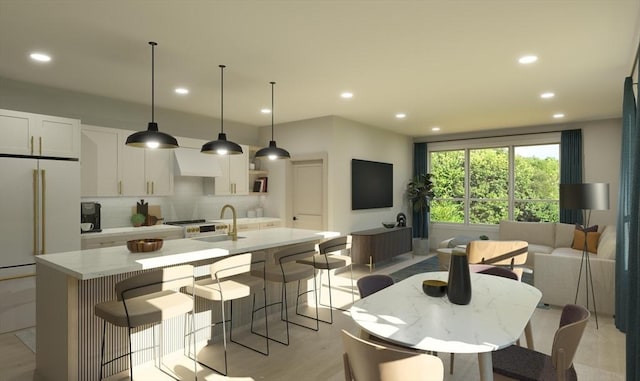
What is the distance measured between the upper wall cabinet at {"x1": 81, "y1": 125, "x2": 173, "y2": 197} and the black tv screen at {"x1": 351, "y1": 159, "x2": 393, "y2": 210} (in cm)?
318

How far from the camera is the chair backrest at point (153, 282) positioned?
229 cm

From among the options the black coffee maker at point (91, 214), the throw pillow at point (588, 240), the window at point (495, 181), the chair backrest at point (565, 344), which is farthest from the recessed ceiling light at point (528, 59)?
the black coffee maker at point (91, 214)

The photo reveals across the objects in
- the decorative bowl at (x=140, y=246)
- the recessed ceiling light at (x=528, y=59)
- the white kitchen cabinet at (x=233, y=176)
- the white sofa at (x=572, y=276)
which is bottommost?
the white sofa at (x=572, y=276)

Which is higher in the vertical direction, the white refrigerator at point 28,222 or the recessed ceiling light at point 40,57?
the recessed ceiling light at point 40,57

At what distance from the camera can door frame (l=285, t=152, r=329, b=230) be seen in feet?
20.7

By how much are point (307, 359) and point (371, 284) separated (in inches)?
40.7

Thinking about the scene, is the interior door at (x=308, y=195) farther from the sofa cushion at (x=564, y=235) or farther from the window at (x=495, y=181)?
the sofa cushion at (x=564, y=235)

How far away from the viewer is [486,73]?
162 inches

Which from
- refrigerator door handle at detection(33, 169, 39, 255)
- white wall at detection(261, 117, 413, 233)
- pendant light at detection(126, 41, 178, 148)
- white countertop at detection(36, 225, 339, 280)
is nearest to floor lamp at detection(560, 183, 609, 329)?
white countertop at detection(36, 225, 339, 280)

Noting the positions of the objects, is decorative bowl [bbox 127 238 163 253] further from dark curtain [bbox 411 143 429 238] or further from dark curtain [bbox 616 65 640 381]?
dark curtain [bbox 411 143 429 238]

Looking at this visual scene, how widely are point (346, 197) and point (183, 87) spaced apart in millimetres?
3309

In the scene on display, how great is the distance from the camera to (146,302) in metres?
2.62

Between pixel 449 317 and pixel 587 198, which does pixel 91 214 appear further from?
pixel 587 198

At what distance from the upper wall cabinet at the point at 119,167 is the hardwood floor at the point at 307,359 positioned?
199 centimetres
